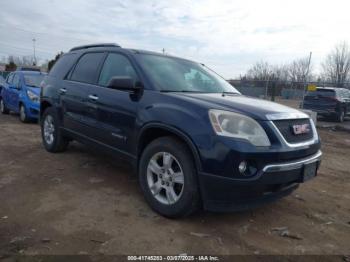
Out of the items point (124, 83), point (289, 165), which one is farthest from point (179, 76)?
point (289, 165)

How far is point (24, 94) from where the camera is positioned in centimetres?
961

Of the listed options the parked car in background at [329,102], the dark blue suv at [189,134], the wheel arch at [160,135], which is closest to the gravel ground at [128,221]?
the dark blue suv at [189,134]

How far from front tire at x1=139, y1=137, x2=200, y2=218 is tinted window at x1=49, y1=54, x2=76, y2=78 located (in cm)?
270

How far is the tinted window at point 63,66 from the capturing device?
548cm

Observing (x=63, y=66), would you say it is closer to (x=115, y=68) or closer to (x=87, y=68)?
(x=87, y=68)

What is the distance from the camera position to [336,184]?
16.6 feet

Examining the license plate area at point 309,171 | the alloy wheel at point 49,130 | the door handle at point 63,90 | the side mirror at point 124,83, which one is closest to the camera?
the license plate area at point 309,171

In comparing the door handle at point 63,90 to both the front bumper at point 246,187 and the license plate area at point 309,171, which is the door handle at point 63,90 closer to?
the front bumper at point 246,187

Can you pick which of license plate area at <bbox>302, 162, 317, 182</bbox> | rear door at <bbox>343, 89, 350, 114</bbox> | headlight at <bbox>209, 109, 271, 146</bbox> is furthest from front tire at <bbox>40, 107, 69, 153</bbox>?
rear door at <bbox>343, 89, 350, 114</bbox>

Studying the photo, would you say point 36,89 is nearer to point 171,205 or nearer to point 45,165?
point 45,165

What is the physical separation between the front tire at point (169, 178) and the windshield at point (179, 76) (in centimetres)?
77

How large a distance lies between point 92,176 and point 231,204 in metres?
2.51

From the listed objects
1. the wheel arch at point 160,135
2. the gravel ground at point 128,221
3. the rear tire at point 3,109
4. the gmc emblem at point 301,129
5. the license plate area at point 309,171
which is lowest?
the gravel ground at point 128,221

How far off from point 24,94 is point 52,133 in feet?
14.9
